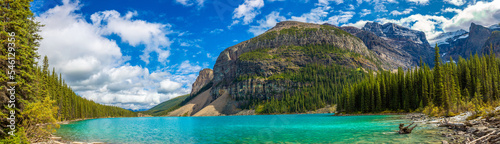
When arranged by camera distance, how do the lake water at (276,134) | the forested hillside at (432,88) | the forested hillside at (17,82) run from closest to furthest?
the forested hillside at (17,82), the lake water at (276,134), the forested hillside at (432,88)

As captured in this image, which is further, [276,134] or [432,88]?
[432,88]

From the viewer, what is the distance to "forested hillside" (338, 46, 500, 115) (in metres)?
75.1

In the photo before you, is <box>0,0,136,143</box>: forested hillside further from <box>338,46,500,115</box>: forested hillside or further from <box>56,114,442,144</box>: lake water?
<box>338,46,500,115</box>: forested hillside

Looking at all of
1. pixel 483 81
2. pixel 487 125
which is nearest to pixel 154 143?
pixel 487 125

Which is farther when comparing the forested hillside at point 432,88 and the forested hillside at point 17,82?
the forested hillside at point 432,88

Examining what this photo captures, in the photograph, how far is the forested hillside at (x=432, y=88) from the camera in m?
75.1

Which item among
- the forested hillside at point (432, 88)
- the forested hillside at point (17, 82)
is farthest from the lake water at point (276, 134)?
the forested hillside at point (432, 88)

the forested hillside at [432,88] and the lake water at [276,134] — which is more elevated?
the forested hillside at [432,88]

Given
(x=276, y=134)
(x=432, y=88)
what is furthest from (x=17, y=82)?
(x=432, y=88)

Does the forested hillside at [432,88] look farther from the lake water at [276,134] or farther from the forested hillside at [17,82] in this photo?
the forested hillside at [17,82]

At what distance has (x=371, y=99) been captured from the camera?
11425 centimetres

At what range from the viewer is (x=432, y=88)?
8775 cm

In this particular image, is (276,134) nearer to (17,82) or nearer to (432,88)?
(17,82)

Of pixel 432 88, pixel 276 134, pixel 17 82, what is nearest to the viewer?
pixel 17 82
